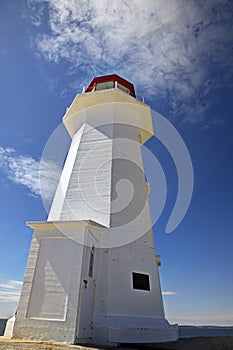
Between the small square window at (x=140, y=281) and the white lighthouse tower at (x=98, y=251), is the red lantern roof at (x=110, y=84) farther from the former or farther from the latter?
the small square window at (x=140, y=281)

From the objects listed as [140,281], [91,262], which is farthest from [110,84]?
[140,281]

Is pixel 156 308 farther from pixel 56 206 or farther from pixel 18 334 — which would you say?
pixel 56 206

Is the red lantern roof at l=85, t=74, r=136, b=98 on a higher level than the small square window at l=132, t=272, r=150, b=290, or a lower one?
higher

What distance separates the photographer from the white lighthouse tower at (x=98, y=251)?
21.5 ft

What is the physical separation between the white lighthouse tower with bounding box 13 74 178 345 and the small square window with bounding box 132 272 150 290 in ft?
0.09

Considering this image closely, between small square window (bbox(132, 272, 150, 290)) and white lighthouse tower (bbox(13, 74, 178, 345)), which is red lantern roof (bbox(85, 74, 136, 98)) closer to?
white lighthouse tower (bbox(13, 74, 178, 345))

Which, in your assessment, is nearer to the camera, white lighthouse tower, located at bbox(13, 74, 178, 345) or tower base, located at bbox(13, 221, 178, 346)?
tower base, located at bbox(13, 221, 178, 346)

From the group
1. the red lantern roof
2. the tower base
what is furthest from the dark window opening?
the red lantern roof

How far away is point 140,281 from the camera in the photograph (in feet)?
26.3

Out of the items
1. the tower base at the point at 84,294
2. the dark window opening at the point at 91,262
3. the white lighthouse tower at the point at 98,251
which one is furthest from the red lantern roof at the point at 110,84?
the dark window opening at the point at 91,262

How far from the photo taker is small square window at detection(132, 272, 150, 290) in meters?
7.90

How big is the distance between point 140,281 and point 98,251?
1.67 m

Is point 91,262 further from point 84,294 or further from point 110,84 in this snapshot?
point 110,84

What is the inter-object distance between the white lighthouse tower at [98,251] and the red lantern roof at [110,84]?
248cm
